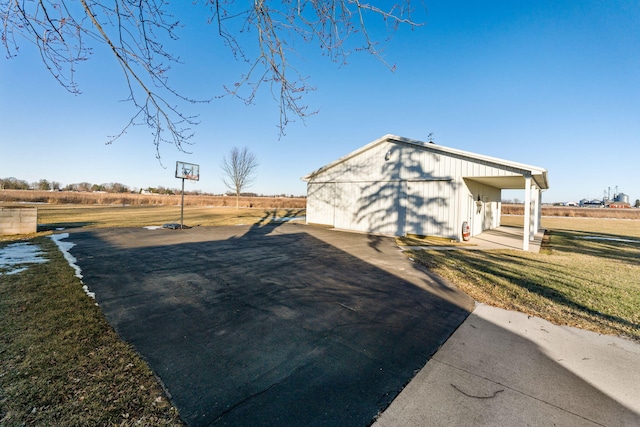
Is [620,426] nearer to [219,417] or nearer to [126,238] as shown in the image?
[219,417]

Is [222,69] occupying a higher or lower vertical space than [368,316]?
higher

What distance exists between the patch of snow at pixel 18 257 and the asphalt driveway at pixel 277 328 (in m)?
1.08

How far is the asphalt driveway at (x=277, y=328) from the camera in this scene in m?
2.06

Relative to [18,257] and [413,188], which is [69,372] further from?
[413,188]

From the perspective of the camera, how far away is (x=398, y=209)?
12703 millimetres

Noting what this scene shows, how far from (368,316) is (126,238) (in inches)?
417

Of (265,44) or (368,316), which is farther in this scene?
(368,316)

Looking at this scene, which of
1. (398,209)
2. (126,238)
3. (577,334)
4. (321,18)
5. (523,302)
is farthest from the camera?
(398,209)

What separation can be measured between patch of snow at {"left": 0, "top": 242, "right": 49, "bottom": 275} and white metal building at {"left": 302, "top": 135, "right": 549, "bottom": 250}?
1162 centimetres

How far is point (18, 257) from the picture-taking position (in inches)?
261

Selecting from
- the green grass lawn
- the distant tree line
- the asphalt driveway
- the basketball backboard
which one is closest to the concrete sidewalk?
the asphalt driveway

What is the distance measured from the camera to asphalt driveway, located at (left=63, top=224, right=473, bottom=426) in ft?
6.75

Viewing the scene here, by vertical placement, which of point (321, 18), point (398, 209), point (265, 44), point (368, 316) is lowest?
point (368, 316)

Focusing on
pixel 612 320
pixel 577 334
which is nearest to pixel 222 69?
pixel 577 334
